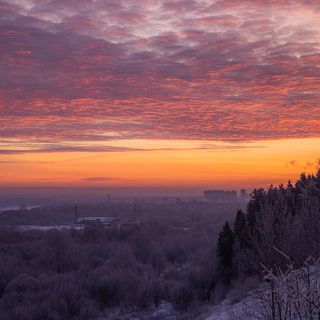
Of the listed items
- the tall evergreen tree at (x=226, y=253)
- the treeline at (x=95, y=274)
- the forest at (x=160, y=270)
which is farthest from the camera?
the tall evergreen tree at (x=226, y=253)

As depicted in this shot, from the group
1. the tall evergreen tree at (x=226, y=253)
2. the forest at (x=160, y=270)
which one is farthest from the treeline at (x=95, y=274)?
the tall evergreen tree at (x=226, y=253)

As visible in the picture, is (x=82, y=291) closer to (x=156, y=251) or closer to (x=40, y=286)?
(x=40, y=286)

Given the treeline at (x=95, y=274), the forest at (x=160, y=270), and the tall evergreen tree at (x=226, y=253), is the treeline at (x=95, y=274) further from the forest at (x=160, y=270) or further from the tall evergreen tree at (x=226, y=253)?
the tall evergreen tree at (x=226, y=253)

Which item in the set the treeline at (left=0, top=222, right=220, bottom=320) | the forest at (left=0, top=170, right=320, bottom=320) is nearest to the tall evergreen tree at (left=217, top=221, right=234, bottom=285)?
the forest at (left=0, top=170, right=320, bottom=320)

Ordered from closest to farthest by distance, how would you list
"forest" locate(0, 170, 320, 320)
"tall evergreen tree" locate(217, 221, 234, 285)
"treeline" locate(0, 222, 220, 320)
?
"forest" locate(0, 170, 320, 320)
"treeline" locate(0, 222, 220, 320)
"tall evergreen tree" locate(217, 221, 234, 285)

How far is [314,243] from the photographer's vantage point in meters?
21.3

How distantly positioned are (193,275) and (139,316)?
28.6 ft

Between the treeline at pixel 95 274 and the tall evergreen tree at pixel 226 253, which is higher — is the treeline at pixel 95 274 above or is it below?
below

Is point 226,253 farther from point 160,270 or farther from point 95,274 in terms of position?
point 160,270

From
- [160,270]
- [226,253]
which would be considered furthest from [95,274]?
[226,253]

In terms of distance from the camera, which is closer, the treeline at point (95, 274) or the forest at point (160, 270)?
the forest at point (160, 270)

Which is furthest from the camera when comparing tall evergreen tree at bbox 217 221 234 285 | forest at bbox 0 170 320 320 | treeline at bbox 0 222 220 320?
tall evergreen tree at bbox 217 221 234 285

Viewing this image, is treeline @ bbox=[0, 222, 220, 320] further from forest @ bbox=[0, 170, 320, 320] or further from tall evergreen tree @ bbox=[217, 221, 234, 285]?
tall evergreen tree @ bbox=[217, 221, 234, 285]

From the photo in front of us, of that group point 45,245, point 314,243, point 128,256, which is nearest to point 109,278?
point 128,256
